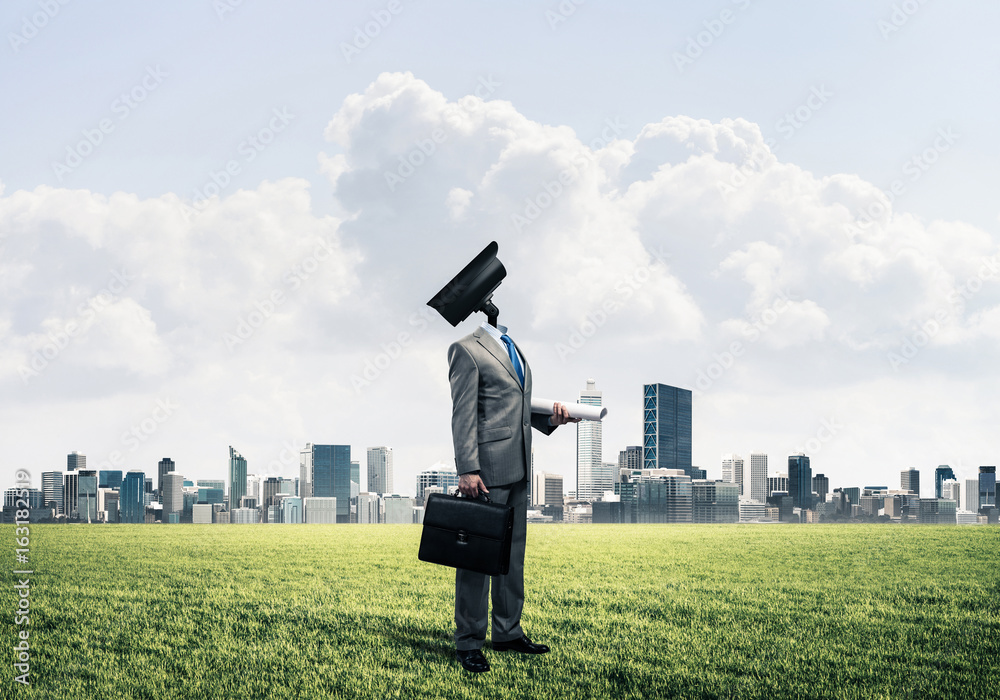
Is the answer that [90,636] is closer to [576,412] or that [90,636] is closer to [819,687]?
[576,412]

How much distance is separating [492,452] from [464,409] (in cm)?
39

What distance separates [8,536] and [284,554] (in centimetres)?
799

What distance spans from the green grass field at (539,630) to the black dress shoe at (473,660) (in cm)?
12

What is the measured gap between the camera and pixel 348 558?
13.0 m

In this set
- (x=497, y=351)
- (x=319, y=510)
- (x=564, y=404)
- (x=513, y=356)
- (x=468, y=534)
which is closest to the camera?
(x=468, y=534)

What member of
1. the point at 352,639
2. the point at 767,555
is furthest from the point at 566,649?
the point at 767,555

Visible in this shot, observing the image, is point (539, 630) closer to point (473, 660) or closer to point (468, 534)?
point (473, 660)

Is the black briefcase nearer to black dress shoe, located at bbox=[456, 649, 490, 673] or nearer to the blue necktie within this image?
black dress shoe, located at bbox=[456, 649, 490, 673]

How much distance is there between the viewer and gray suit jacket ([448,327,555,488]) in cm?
540

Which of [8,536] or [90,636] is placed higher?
[90,636]

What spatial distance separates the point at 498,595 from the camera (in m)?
5.70

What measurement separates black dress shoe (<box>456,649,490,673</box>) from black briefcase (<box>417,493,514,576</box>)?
2.13 feet

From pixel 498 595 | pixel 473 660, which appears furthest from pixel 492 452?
pixel 473 660

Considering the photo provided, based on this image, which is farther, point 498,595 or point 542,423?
point 542,423
